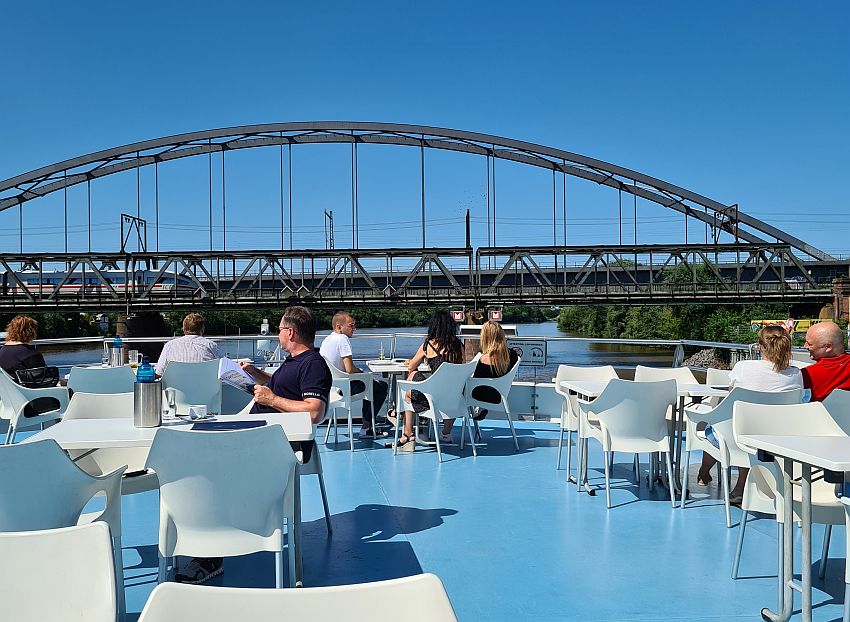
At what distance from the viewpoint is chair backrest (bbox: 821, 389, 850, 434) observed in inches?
131

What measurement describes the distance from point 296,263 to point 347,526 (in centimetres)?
3444

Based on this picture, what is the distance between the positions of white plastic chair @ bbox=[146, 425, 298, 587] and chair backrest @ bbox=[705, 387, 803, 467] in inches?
89.8

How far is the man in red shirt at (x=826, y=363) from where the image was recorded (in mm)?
3877

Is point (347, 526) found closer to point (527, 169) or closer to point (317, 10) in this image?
point (317, 10)

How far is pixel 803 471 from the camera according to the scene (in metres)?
2.30

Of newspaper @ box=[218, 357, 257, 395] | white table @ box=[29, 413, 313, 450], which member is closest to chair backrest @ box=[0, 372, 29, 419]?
newspaper @ box=[218, 357, 257, 395]

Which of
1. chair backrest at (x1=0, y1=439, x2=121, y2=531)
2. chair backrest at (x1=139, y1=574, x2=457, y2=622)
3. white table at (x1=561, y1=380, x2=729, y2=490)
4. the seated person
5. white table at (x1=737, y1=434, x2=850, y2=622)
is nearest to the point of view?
chair backrest at (x1=139, y1=574, x2=457, y2=622)

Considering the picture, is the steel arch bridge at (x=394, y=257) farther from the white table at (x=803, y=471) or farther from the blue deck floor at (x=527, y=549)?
the white table at (x=803, y=471)

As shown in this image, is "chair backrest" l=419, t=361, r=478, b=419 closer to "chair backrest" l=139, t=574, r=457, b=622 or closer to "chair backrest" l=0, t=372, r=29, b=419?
"chair backrest" l=0, t=372, r=29, b=419

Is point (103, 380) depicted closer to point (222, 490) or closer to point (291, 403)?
point (291, 403)

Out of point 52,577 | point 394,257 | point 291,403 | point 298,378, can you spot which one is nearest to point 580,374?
point 298,378

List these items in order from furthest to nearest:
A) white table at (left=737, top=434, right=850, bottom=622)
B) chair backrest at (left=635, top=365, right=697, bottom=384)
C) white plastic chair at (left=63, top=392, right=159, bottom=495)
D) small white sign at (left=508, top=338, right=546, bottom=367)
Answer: small white sign at (left=508, top=338, right=546, bottom=367) < chair backrest at (left=635, top=365, right=697, bottom=384) < white plastic chair at (left=63, top=392, right=159, bottom=495) < white table at (left=737, top=434, right=850, bottom=622)

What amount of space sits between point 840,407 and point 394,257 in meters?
31.3

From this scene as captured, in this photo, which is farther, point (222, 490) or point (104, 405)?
point (104, 405)
